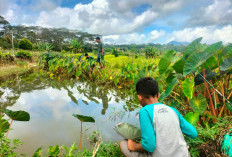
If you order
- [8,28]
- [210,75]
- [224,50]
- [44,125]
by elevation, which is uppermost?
[8,28]

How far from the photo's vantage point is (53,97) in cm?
390

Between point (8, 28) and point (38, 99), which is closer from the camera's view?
point (38, 99)

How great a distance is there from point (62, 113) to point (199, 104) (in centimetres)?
217

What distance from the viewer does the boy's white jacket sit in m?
1.12

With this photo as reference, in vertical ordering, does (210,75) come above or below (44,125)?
above

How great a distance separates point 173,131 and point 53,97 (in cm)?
333

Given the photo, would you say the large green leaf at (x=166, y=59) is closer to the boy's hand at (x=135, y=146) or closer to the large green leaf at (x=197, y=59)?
the large green leaf at (x=197, y=59)

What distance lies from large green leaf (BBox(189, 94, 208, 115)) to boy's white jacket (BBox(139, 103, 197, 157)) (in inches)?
26.9

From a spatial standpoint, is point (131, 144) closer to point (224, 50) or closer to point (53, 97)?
point (224, 50)

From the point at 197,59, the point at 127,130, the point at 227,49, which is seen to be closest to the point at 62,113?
the point at 127,130

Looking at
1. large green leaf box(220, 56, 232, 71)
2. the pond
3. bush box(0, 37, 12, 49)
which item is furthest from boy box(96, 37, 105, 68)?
bush box(0, 37, 12, 49)

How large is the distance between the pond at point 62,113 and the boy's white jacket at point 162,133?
102 centimetres

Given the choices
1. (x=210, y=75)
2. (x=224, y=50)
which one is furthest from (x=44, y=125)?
(x=224, y=50)

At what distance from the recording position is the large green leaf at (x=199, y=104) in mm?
Result: 1721
